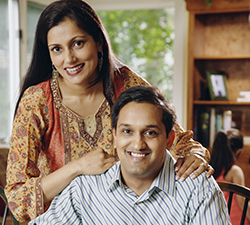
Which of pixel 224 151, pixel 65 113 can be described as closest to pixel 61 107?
pixel 65 113

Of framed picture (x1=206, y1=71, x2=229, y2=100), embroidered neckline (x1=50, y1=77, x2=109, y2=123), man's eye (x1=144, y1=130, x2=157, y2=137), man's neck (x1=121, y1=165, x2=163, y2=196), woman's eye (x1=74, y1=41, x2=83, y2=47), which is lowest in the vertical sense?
man's neck (x1=121, y1=165, x2=163, y2=196)

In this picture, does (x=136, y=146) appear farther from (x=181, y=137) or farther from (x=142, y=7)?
(x=142, y=7)

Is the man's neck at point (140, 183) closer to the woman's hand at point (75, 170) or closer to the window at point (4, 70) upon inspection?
the woman's hand at point (75, 170)

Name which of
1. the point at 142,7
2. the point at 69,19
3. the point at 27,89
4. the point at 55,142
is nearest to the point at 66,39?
the point at 69,19

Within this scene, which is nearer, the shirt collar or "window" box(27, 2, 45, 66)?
the shirt collar

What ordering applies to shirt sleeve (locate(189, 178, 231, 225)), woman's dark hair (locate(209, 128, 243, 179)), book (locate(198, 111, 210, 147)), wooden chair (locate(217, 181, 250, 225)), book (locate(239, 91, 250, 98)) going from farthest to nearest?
1. book (locate(198, 111, 210, 147))
2. book (locate(239, 91, 250, 98))
3. woman's dark hair (locate(209, 128, 243, 179))
4. wooden chair (locate(217, 181, 250, 225))
5. shirt sleeve (locate(189, 178, 231, 225))

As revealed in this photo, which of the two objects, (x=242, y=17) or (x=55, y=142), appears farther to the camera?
(x=242, y=17)

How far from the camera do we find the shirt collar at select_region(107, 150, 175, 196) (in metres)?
1.31

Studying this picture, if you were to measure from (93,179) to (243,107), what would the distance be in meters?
2.87

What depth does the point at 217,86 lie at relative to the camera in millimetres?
3775

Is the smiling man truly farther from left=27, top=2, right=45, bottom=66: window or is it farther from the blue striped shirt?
left=27, top=2, right=45, bottom=66: window

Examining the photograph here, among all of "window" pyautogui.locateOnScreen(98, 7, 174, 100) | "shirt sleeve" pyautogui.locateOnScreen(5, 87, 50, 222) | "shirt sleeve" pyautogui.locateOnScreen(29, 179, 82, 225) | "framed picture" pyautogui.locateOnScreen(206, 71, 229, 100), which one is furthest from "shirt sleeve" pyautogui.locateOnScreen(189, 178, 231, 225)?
"window" pyautogui.locateOnScreen(98, 7, 174, 100)

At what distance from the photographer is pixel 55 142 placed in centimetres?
162

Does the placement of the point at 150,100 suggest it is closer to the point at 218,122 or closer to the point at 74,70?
the point at 74,70
